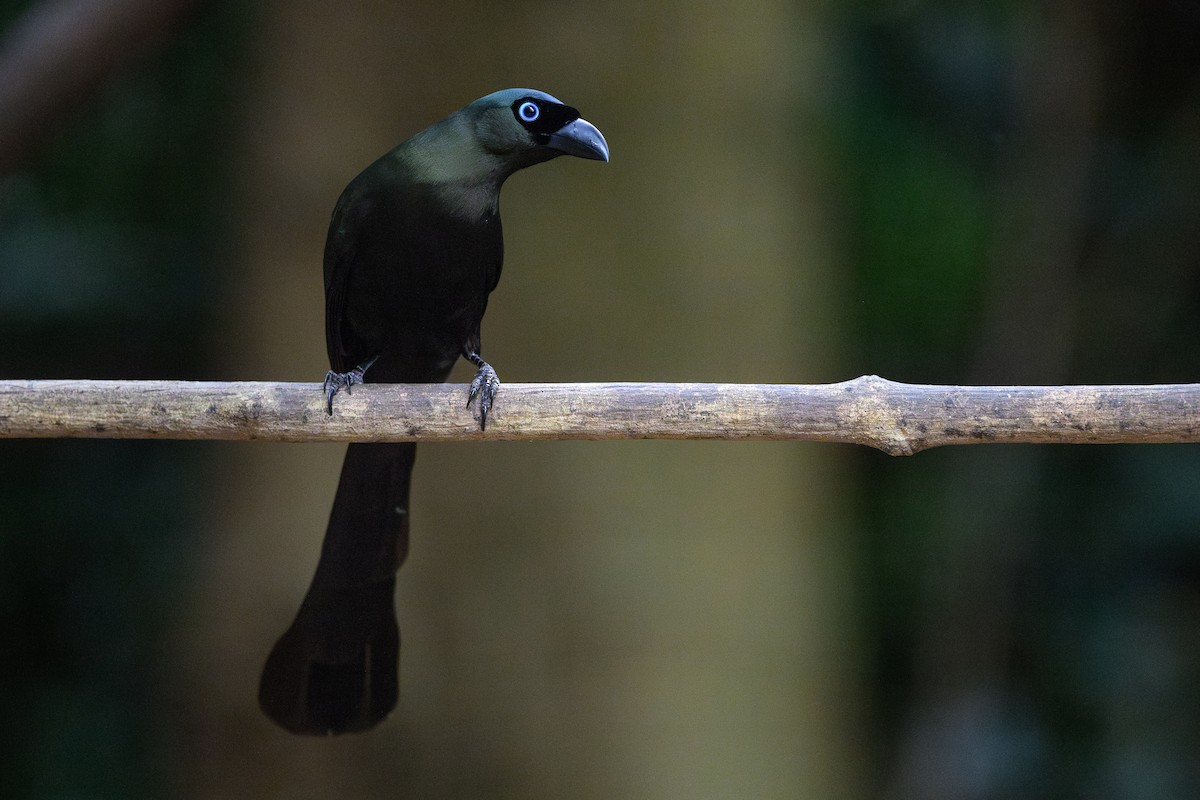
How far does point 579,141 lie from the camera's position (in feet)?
7.30

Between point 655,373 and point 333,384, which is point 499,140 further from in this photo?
point 655,373

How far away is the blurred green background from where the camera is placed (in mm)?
3369

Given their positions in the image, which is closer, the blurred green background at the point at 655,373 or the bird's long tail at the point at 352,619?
the bird's long tail at the point at 352,619

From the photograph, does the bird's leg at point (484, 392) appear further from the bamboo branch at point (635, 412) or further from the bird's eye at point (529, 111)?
the bird's eye at point (529, 111)

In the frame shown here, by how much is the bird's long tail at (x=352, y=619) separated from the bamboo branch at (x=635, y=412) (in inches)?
20.9

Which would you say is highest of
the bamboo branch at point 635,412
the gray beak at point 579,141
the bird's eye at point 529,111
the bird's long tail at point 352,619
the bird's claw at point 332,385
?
the bird's eye at point 529,111

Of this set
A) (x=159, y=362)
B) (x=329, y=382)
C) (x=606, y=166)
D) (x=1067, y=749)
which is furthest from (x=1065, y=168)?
A: (x=159, y=362)

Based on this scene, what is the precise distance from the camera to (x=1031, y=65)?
14.2 feet

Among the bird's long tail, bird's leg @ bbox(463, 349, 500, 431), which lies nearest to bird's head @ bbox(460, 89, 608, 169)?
bird's leg @ bbox(463, 349, 500, 431)

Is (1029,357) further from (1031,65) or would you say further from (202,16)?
(202,16)

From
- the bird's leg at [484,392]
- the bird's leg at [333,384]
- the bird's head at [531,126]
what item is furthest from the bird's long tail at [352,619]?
the bird's head at [531,126]

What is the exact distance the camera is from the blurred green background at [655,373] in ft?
11.1

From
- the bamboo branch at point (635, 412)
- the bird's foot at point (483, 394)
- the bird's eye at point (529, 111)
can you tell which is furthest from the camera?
the bird's eye at point (529, 111)

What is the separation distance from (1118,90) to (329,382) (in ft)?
11.3
